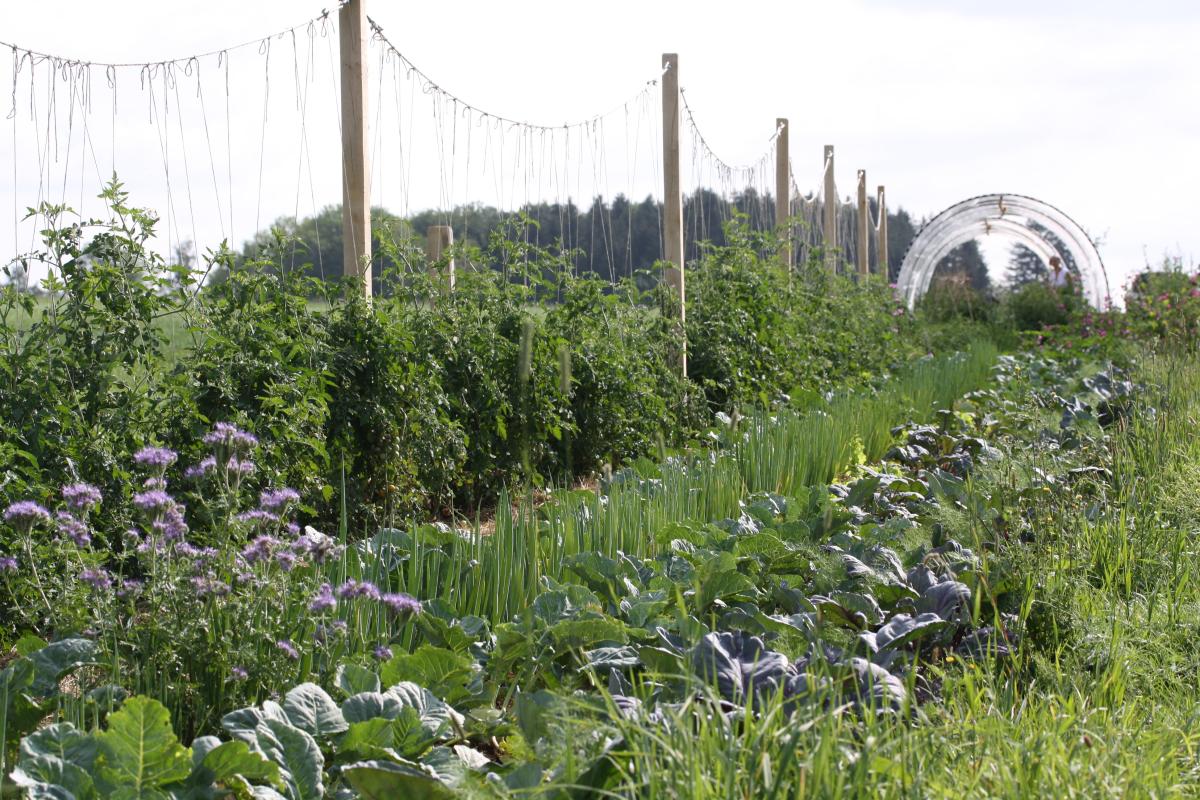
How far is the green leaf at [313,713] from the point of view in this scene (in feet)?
6.13

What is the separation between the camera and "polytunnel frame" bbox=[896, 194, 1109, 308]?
20828 millimetres

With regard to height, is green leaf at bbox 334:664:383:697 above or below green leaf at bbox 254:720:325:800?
above

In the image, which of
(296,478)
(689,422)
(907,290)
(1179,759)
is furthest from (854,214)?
(1179,759)

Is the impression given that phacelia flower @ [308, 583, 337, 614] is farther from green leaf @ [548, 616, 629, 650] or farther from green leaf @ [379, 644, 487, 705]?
green leaf @ [548, 616, 629, 650]

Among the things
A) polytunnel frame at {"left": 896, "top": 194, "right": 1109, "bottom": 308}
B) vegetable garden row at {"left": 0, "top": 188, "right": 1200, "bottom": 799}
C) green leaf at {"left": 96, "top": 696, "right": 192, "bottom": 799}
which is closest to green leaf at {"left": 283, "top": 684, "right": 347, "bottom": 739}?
vegetable garden row at {"left": 0, "top": 188, "right": 1200, "bottom": 799}

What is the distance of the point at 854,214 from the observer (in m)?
19.5

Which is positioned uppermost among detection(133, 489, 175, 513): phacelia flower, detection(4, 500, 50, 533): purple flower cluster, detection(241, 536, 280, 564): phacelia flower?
detection(133, 489, 175, 513): phacelia flower

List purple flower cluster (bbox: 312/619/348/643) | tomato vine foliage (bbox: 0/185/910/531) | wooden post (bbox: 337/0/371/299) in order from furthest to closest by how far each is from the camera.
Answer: wooden post (bbox: 337/0/371/299) → tomato vine foliage (bbox: 0/185/910/531) → purple flower cluster (bbox: 312/619/348/643)

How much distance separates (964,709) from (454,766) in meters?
1.04

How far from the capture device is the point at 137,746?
1.66 m

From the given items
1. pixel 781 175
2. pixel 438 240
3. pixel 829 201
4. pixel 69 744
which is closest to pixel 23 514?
pixel 69 744

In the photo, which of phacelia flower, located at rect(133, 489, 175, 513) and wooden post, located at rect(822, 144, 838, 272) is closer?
phacelia flower, located at rect(133, 489, 175, 513)

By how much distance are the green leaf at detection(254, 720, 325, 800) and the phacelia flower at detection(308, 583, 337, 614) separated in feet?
0.82

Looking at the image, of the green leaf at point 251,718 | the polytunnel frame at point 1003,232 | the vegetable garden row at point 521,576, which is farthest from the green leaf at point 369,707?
the polytunnel frame at point 1003,232
